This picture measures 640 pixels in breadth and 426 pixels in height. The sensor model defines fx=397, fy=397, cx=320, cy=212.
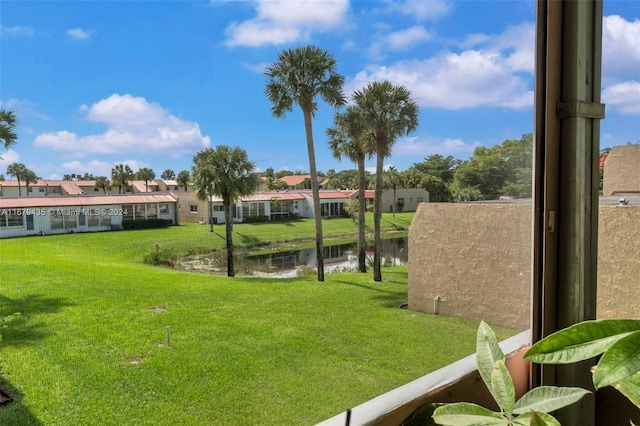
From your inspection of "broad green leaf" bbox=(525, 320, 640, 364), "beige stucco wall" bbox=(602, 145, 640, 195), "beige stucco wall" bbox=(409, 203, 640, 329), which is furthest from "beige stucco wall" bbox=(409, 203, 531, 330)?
"broad green leaf" bbox=(525, 320, 640, 364)

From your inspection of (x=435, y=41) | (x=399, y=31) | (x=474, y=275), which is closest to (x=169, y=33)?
(x=399, y=31)

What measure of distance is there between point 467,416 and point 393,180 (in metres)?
1.08

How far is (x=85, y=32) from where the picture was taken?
91cm

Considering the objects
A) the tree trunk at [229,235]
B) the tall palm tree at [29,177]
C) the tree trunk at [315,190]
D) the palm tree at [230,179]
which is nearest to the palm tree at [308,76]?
the tree trunk at [315,190]

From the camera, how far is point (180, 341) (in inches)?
58.7

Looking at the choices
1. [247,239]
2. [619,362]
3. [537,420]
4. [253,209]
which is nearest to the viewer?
[619,362]

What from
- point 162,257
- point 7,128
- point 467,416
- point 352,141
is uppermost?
point 352,141

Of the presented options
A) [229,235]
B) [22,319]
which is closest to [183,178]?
[22,319]

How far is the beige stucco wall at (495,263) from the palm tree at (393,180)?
15 cm

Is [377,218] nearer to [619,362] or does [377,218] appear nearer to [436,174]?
[436,174]

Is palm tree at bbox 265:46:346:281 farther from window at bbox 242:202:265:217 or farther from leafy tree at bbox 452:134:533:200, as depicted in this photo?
leafy tree at bbox 452:134:533:200

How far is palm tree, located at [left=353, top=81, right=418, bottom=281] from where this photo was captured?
58.8 inches

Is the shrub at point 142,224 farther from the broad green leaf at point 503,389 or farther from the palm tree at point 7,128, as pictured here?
the broad green leaf at point 503,389

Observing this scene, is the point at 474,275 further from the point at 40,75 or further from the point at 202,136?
the point at 40,75
